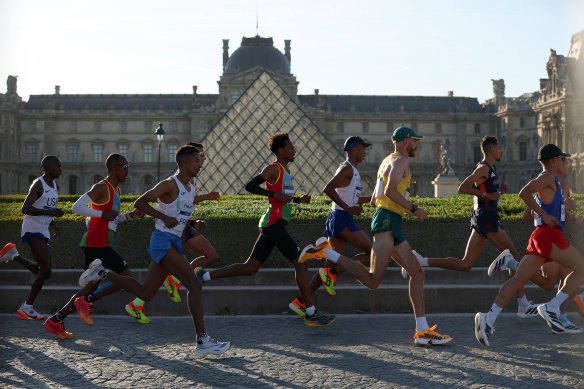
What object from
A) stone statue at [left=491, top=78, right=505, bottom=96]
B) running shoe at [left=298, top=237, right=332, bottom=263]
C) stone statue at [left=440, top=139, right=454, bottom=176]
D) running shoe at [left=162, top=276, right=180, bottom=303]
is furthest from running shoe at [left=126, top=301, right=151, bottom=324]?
stone statue at [left=491, top=78, right=505, bottom=96]

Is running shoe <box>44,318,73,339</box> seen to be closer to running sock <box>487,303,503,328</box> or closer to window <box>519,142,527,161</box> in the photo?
running sock <box>487,303,503,328</box>

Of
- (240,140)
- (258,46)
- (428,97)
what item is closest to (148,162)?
(258,46)

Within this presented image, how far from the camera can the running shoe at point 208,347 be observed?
4695 mm

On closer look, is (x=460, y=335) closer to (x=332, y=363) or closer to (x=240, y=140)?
(x=332, y=363)

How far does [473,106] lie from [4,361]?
6491 centimetres

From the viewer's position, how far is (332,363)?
452 centimetres

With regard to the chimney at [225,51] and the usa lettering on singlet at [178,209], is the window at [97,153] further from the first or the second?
the usa lettering on singlet at [178,209]

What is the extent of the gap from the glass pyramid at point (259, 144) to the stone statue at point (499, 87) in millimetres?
44342

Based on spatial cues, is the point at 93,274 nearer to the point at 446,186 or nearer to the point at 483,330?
the point at 483,330

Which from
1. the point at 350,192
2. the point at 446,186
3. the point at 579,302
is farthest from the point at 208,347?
the point at 446,186

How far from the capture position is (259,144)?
26031 millimetres

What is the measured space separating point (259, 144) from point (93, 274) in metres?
20.8

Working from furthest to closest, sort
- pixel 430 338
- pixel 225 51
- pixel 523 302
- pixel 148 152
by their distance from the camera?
pixel 225 51 → pixel 148 152 → pixel 523 302 → pixel 430 338

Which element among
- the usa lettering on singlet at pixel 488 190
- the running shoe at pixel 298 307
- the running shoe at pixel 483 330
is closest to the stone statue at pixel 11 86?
the running shoe at pixel 298 307
